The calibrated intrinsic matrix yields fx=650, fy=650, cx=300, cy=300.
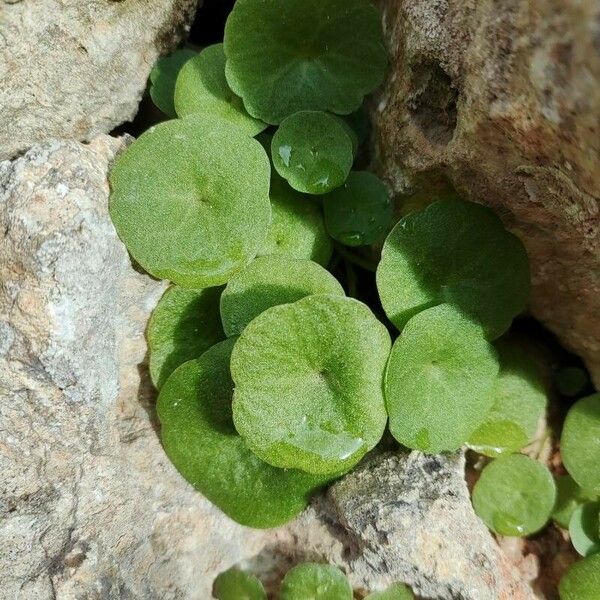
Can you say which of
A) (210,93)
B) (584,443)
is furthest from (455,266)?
(210,93)

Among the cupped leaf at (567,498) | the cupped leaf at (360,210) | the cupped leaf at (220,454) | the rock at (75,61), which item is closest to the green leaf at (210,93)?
the rock at (75,61)

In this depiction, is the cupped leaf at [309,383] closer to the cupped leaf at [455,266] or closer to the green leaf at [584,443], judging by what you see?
the cupped leaf at [455,266]

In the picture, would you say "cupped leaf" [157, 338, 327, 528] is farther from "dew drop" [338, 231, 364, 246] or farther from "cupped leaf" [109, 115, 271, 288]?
"dew drop" [338, 231, 364, 246]

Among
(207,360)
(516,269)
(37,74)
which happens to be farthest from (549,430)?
(37,74)

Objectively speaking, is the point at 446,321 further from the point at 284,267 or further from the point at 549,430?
the point at 549,430

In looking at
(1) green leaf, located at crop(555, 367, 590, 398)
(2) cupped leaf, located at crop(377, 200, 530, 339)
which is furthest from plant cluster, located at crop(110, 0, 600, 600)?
(1) green leaf, located at crop(555, 367, 590, 398)

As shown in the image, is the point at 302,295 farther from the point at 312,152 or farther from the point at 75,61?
the point at 75,61

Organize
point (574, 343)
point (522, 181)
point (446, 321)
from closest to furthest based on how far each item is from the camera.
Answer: point (522, 181) < point (446, 321) < point (574, 343)
